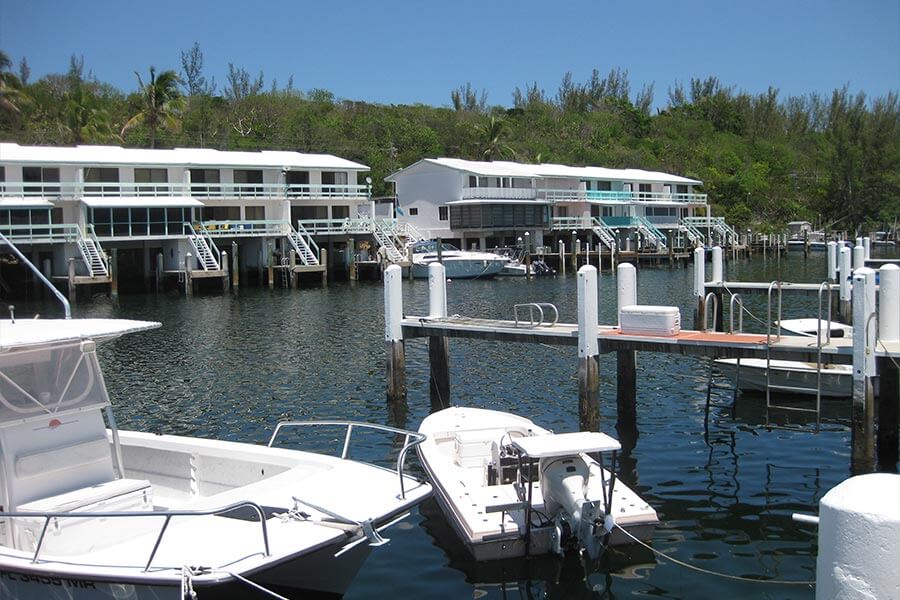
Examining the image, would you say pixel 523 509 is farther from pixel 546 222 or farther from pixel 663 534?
pixel 546 222

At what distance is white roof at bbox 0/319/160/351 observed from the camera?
10297mm

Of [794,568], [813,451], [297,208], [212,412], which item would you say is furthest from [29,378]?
[297,208]

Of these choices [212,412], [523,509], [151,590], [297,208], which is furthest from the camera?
[297,208]

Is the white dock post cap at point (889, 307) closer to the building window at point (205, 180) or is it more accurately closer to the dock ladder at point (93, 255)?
the dock ladder at point (93, 255)

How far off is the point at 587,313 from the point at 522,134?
332 ft

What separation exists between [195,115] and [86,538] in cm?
8619

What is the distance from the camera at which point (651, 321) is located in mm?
17156

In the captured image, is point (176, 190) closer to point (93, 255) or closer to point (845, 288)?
point (93, 255)

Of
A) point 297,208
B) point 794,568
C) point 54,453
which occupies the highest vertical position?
point 297,208

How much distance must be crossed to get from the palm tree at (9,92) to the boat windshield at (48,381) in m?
64.3

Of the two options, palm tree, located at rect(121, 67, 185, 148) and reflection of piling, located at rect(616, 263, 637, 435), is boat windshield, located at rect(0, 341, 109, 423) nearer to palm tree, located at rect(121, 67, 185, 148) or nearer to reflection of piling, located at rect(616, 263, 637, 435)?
reflection of piling, located at rect(616, 263, 637, 435)

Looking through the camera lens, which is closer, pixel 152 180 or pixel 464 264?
pixel 152 180

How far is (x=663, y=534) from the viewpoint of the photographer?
12969 millimetres

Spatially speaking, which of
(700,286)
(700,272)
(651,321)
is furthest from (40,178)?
(651,321)
